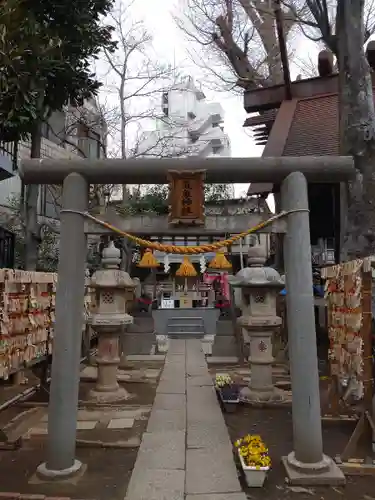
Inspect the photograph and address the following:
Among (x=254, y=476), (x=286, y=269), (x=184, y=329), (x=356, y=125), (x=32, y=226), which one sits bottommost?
(x=254, y=476)

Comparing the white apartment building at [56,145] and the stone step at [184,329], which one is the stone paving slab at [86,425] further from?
the stone step at [184,329]

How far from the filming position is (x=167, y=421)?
6734mm

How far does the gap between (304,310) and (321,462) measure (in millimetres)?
1638

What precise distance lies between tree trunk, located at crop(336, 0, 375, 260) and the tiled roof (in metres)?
3.48

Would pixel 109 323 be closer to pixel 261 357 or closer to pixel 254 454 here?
pixel 261 357

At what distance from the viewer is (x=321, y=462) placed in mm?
4719

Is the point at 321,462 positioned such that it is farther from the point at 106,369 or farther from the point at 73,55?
the point at 73,55

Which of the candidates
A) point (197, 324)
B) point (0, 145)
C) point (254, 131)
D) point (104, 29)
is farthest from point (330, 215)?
point (0, 145)

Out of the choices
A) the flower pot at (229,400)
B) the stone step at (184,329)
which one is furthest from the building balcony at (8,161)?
the stone step at (184,329)

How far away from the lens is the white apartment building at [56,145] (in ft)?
50.9

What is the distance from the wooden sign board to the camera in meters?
5.23

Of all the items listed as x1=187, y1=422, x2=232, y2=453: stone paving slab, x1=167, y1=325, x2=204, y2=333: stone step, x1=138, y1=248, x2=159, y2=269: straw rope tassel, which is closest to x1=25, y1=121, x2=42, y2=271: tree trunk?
x1=187, y1=422, x2=232, y2=453: stone paving slab

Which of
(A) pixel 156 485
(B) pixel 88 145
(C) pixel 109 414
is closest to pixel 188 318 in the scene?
(B) pixel 88 145

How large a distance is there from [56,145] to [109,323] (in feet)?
34.2
